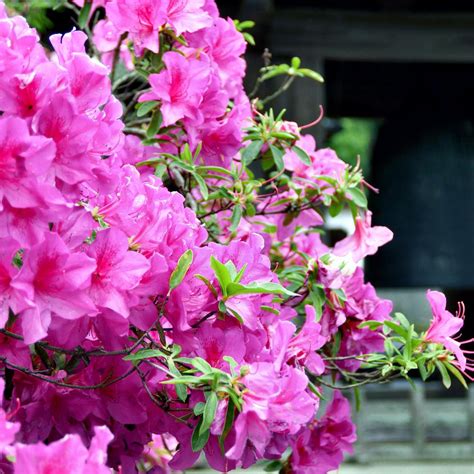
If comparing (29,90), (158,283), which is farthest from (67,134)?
(158,283)

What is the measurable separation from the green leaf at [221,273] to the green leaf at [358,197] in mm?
462

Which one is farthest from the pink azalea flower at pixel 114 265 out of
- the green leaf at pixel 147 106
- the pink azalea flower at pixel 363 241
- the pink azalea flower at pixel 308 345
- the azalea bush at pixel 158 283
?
the pink azalea flower at pixel 363 241

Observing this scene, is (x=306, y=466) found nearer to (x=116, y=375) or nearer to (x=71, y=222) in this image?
(x=116, y=375)

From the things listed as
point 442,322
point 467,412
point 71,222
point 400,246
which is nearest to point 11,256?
point 71,222

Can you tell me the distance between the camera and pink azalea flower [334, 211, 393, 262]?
123cm

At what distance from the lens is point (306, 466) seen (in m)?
1.20

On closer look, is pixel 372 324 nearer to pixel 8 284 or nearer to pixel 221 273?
pixel 221 273

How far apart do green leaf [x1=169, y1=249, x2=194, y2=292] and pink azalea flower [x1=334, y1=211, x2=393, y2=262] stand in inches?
17.7

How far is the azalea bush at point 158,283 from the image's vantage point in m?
0.74

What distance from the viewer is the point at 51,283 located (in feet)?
2.43

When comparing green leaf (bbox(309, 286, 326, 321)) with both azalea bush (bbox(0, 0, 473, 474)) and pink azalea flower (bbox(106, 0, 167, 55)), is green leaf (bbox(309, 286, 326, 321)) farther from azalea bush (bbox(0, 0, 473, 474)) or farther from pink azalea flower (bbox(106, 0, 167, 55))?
pink azalea flower (bbox(106, 0, 167, 55))

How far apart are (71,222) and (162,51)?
43 centimetres

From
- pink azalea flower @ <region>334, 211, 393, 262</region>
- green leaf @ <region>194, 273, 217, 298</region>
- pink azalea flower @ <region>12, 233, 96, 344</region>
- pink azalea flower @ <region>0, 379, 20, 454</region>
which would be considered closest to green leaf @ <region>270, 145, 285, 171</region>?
pink azalea flower @ <region>334, 211, 393, 262</region>

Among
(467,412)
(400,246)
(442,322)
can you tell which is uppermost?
(442,322)
